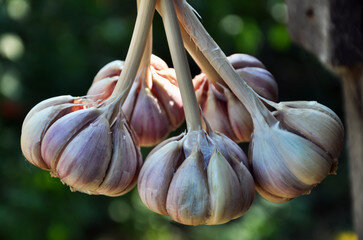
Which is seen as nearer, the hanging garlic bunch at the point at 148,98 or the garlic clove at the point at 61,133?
the garlic clove at the point at 61,133

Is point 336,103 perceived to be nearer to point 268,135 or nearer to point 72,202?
point 72,202

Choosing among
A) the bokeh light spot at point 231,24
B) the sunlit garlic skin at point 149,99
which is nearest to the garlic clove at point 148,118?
the sunlit garlic skin at point 149,99

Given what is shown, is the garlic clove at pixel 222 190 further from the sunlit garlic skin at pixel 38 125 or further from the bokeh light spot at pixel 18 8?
the bokeh light spot at pixel 18 8

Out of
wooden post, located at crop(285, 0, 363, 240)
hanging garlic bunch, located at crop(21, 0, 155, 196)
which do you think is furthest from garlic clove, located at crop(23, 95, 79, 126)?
wooden post, located at crop(285, 0, 363, 240)

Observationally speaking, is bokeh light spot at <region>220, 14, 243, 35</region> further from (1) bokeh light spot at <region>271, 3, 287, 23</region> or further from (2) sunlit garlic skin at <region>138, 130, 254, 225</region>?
(2) sunlit garlic skin at <region>138, 130, 254, 225</region>

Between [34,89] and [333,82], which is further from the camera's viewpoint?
[333,82]

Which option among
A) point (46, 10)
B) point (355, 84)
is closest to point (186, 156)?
point (355, 84)
